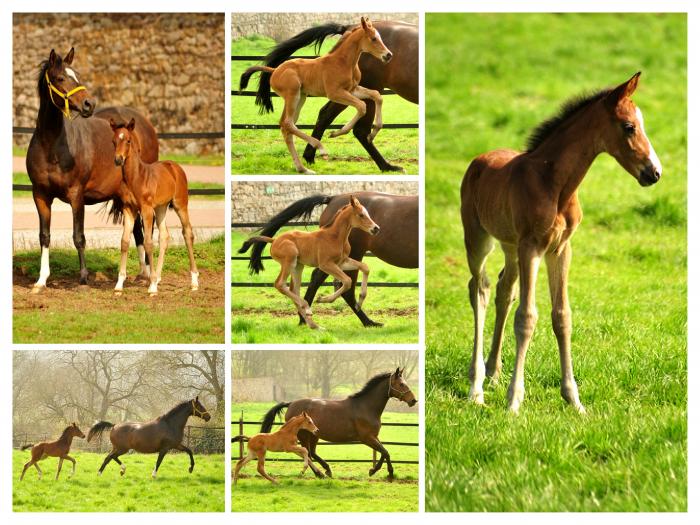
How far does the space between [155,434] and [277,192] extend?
6.12ft

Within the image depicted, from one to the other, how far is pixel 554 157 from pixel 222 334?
8.43 ft

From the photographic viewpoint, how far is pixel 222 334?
7457 mm

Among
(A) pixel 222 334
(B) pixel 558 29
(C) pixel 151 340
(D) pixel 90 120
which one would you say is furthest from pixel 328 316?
(B) pixel 558 29

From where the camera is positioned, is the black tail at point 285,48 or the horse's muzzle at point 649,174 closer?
the horse's muzzle at point 649,174

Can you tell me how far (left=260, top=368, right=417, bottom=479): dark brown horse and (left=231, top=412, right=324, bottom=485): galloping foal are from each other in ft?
0.22

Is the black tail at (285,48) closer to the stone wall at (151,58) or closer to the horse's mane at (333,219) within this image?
the stone wall at (151,58)

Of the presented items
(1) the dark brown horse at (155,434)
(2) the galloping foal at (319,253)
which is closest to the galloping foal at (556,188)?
(2) the galloping foal at (319,253)

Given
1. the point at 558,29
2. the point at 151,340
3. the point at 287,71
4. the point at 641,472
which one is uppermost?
the point at 558,29

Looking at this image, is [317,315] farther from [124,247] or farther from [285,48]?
[285,48]

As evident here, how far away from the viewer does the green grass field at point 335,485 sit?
7316 millimetres

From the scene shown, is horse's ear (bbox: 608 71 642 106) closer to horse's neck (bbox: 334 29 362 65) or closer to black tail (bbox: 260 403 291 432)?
horse's neck (bbox: 334 29 362 65)

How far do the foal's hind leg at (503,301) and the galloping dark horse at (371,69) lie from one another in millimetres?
1533

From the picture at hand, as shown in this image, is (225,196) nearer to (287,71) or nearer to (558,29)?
(287,71)

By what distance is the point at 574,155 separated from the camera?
745cm
